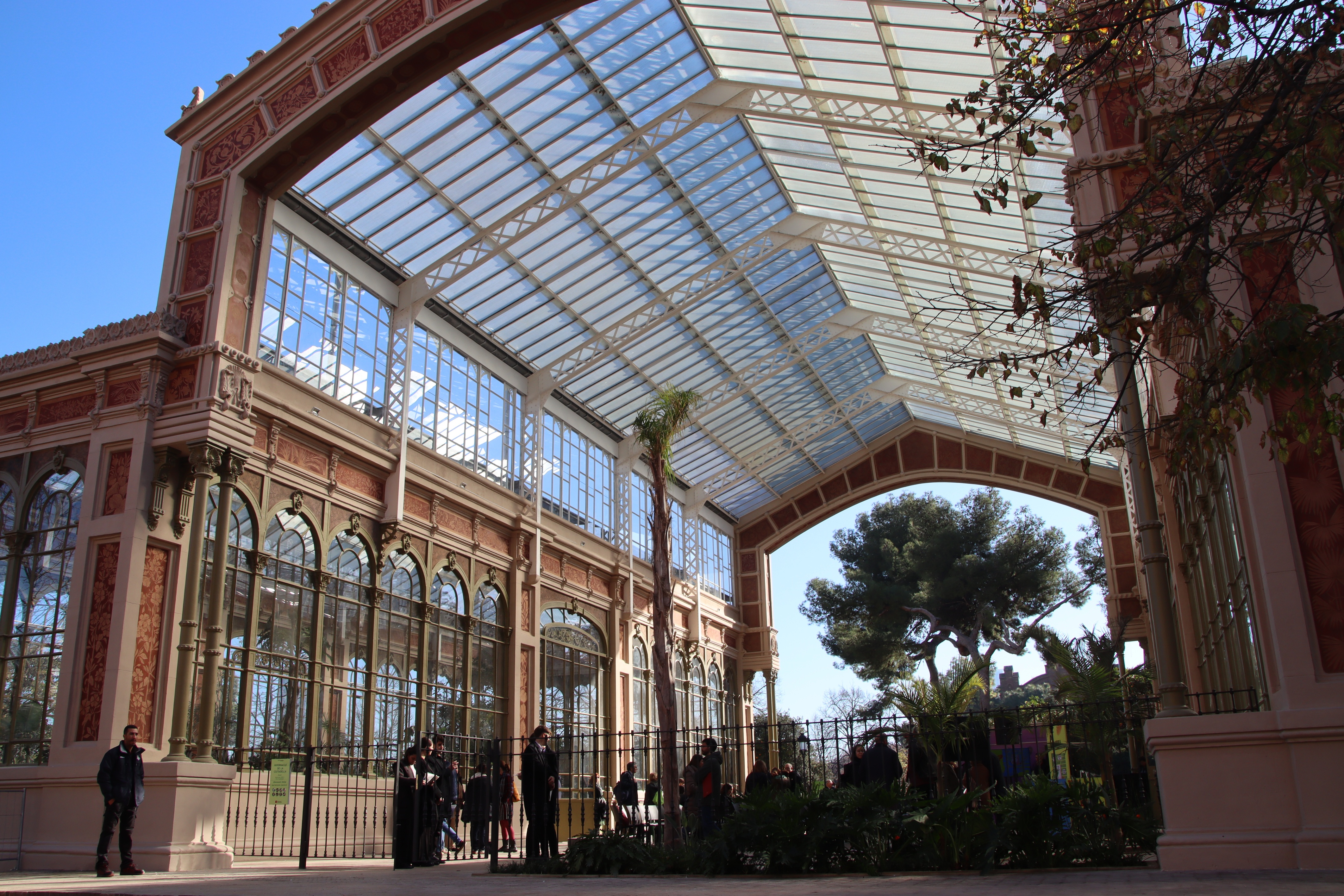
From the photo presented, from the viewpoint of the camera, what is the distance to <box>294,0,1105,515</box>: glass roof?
708 inches

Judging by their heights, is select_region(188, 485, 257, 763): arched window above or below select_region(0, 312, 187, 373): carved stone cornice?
below

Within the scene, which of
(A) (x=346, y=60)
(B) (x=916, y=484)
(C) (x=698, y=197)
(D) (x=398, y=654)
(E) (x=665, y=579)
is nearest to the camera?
(E) (x=665, y=579)

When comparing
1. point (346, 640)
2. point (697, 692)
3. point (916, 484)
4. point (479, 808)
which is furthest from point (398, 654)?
point (916, 484)

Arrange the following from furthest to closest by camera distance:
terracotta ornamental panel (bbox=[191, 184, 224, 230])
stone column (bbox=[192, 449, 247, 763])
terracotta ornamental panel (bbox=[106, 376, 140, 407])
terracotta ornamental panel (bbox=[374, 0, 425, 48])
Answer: terracotta ornamental panel (bbox=[191, 184, 224, 230])
terracotta ornamental panel (bbox=[106, 376, 140, 407])
terracotta ornamental panel (bbox=[374, 0, 425, 48])
stone column (bbox=[192, 449, 247, 763])

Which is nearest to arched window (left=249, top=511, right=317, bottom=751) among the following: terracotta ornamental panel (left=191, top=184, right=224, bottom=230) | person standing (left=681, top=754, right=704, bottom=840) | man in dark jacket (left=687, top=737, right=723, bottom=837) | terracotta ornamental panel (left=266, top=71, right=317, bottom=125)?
terracotta ornamental panel (left=191, top=184, right=224, bottom=230)

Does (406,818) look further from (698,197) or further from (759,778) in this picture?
(698,197)

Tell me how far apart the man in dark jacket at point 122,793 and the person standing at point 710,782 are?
6261 mm

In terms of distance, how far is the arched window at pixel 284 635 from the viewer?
618 inches

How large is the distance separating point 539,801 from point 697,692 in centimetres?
2281

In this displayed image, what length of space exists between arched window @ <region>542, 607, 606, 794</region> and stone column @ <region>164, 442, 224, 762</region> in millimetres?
11646

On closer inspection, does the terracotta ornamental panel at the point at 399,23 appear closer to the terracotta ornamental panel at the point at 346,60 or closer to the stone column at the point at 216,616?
the terracotta ornamental panel at the point at 346,60

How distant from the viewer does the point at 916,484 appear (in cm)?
3838

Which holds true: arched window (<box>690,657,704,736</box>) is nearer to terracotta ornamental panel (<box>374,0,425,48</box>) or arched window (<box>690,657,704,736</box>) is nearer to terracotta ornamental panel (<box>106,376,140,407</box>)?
terracotta ornamental panel (<box>106,376,140,407</box>)

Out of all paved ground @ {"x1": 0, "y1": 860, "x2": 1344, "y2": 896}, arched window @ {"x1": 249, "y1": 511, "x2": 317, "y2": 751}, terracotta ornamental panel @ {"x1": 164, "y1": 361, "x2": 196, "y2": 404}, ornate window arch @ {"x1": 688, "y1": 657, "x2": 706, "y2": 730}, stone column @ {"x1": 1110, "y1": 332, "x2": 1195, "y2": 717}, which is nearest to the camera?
paved ground @ {"x1": 0, "y1": 860, "x2": 1344, "y2": 896}
